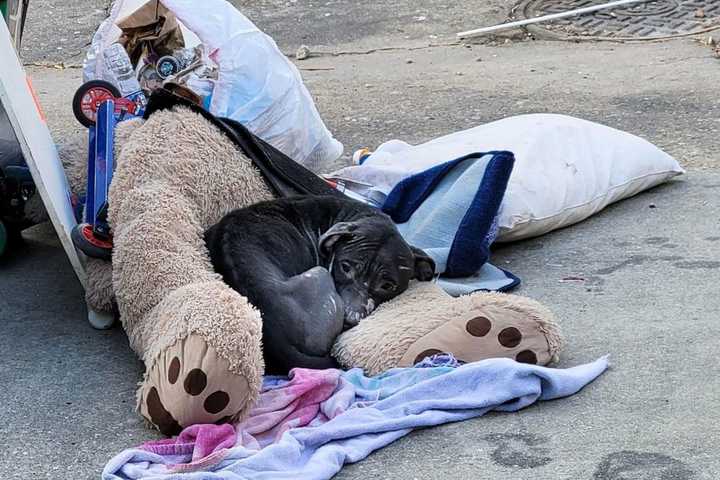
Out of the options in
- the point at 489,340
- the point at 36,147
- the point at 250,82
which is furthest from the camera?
the point at 250,82

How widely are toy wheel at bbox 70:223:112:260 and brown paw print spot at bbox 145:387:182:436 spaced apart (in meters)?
0.73

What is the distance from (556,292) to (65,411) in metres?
1.55

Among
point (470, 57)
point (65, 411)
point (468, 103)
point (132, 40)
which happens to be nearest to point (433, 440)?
point (65, 411)

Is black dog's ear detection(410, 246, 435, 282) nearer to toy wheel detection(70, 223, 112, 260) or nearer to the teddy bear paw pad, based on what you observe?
the teddy bear paw pad

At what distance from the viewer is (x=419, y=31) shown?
7.30m

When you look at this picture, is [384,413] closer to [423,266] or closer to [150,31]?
[423,266]

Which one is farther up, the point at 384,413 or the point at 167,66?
the point at 167,66

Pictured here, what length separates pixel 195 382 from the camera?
8.38ft

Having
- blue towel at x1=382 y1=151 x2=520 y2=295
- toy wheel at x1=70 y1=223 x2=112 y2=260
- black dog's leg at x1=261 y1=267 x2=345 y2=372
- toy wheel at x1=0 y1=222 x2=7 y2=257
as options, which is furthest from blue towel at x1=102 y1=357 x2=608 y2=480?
toy wheel at x1=0 y1=222 x2=7 y2=257

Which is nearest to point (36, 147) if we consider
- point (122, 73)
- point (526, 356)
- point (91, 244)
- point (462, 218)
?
point (91, 244)

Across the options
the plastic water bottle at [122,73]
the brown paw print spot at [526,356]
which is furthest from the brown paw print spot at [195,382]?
the plastic water bottle at [122,73]

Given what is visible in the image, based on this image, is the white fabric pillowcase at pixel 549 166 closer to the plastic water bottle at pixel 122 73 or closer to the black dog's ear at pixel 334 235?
the black dog's ear at pixel 334 235

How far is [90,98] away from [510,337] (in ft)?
6.27

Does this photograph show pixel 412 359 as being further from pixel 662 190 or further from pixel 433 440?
pixel 662 190
